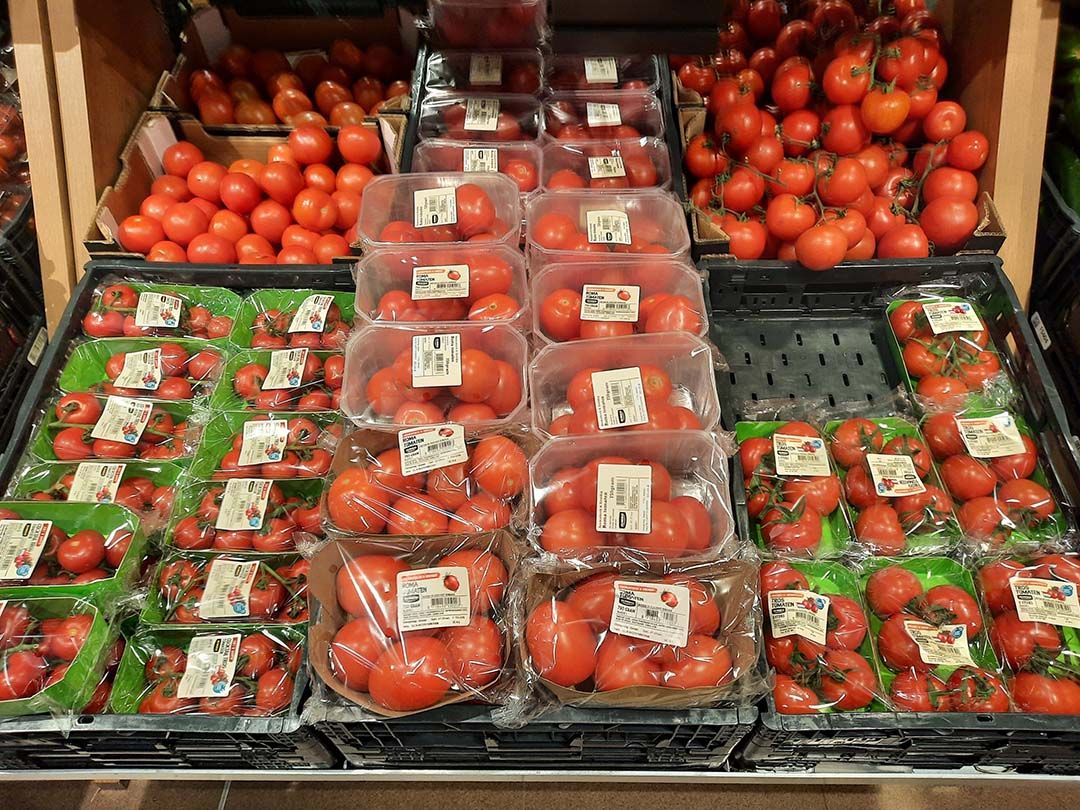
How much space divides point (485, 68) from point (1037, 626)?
6.13ft

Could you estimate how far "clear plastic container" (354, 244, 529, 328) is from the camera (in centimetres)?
151

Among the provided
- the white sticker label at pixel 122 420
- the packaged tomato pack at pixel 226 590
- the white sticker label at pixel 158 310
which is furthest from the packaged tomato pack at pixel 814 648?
the white sticker label at pixel 158 310

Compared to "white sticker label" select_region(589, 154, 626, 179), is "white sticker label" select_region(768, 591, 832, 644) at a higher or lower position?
lower

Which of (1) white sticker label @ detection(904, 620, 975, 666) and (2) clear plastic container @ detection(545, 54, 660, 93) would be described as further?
(2) clear plastic container @ detection(545, 54, 660, 93)

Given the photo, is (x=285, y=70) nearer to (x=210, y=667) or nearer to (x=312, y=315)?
(x=312, y=315)

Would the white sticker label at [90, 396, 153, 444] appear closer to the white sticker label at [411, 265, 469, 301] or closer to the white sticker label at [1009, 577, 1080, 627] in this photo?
the white sticker label at [411, 265, 469, 301]

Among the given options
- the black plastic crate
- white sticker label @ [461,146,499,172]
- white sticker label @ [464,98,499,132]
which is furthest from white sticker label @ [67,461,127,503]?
white sticker label @ [464,98,499,132]

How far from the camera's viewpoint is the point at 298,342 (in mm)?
1638

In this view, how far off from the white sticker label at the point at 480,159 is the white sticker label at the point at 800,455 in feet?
3.25

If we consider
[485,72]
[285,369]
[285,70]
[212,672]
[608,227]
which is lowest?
[212,672]

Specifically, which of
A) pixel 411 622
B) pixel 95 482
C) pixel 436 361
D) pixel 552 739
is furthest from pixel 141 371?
pixel 552 739

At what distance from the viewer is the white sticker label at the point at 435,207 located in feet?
5.38

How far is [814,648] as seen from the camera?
1209 millimetres

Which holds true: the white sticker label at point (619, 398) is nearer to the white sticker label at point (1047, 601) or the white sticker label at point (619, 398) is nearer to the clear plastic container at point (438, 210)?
the clear plastic container at point (438, 210)
